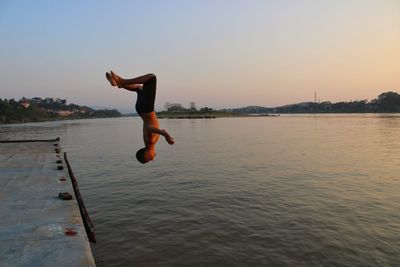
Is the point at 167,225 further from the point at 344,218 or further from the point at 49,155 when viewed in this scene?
the point at 49,155

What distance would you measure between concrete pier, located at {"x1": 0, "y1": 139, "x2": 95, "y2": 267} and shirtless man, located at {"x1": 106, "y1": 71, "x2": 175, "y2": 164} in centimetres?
261

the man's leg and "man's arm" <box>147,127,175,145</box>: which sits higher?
the man's leg

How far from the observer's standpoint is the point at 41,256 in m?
7.26

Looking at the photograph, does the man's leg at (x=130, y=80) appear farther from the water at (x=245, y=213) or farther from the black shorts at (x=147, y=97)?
the water at (x=245, y=213)

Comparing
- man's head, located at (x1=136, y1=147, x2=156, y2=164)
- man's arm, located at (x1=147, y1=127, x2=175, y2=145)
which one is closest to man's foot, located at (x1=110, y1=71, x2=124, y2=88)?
man's arm, located at (x1=147, y1=127, x2=175, y2=145)

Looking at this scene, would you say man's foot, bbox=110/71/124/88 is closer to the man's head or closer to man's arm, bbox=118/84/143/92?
man's arm, bbox=118/84/143/92

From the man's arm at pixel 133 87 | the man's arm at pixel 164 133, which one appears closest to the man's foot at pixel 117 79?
the man's arm at pixel 133 87

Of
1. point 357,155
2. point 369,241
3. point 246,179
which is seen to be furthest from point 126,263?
point 357,155

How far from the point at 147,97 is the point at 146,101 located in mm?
81

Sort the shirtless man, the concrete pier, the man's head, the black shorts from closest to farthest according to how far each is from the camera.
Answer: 1. the shirtless man
2. the black shorts
3. the man's head
4. the concrete pier

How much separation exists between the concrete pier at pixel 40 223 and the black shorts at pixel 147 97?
3.18 metres

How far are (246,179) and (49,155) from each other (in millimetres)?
12803

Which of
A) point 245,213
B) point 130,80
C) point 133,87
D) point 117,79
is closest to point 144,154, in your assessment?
point 133,87

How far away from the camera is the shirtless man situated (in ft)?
18.9
